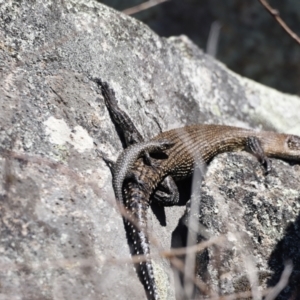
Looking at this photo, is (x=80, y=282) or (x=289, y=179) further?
(x=289, y=179)

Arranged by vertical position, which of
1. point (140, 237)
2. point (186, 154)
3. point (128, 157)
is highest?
point (186, 154)

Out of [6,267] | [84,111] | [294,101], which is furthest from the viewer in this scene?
[294,101]

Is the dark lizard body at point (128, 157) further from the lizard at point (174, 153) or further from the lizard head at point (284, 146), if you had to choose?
the lizard head at point (284, 146)

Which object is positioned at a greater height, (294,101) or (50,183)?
(294,101)

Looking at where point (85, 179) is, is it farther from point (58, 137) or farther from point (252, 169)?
point (252, 169)

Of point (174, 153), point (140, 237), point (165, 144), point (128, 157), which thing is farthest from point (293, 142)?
point (140, 237)

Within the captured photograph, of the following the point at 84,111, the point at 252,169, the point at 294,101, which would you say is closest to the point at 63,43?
the point at 84,111

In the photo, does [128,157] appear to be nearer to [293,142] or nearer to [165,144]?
[165,144]
